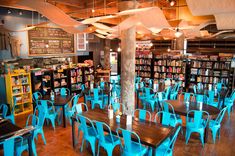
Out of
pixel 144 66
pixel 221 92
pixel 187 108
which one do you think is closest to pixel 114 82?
pixel 144 66

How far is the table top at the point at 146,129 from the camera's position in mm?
3211

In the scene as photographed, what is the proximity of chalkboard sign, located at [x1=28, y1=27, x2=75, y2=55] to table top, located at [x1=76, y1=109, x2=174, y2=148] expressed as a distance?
490 centimetres

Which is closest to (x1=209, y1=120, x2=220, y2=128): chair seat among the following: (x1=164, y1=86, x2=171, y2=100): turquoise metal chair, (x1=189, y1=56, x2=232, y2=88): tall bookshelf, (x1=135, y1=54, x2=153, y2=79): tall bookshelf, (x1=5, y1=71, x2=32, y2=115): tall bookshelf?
(x1=164, y1=86, x2=171, y2=100): turquoise metal chair

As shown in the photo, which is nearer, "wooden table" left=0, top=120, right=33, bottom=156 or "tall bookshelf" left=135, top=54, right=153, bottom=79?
"wooden table" left=0, top=120, right=33, bottom=156

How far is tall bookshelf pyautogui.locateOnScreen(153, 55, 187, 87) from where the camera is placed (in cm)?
1020

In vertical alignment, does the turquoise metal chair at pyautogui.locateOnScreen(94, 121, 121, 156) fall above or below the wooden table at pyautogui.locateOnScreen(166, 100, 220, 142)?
below

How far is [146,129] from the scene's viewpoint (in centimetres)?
364

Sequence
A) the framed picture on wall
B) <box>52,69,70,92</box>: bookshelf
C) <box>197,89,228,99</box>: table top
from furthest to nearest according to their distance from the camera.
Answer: the framed picture on wall → <box>52,69,70,92</box>: bookshelf → <box>197,89,228,99</box>: table top

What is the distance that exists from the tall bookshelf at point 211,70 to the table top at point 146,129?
20.4ft

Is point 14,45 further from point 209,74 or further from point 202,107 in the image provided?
point 209,74

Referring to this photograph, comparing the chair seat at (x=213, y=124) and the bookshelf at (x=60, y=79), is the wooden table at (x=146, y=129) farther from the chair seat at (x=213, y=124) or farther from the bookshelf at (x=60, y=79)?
the bookshelf at (x=60, y=79)

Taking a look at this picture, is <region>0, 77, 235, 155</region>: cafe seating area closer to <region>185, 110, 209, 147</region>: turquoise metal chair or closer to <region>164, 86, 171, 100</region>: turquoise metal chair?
<region>185, 110, 209, 147</region>: turquoise metal chair

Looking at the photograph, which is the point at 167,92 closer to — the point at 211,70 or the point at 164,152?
the point at 211,70

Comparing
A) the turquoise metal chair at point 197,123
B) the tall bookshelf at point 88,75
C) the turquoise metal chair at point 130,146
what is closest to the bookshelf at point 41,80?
the tall bookshelf at point 88,75
